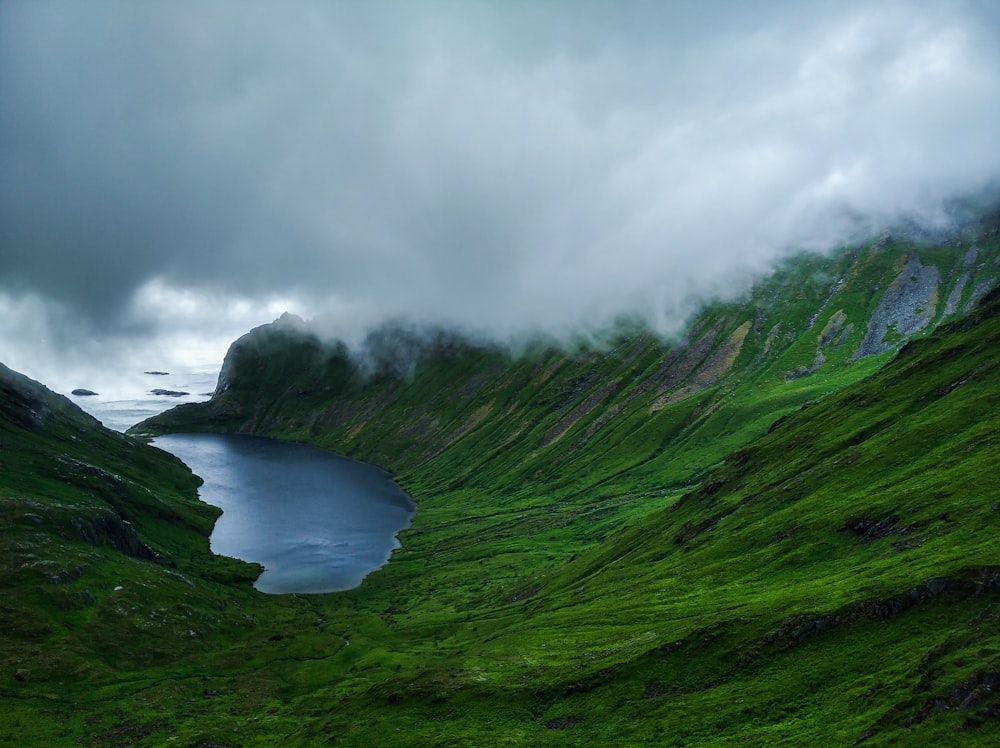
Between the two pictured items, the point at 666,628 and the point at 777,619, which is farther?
the point at 666,628

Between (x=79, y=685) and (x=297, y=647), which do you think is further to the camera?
(x=297, y=647)

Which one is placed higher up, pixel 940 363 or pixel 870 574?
pixel 940 363

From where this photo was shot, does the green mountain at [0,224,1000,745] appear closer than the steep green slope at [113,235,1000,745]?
No

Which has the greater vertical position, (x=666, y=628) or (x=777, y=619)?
(x=666, y=628)

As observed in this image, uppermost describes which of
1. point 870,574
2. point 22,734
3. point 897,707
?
point 22,734

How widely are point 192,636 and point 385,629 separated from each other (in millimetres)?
47860

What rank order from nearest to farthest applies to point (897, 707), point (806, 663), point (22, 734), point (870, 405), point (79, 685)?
point (897, 707)
point (806, 663)
point (22, 734)
point (79, 685)
point (870, 405)

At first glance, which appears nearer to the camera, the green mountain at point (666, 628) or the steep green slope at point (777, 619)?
the steep green slope at point (777, 619)

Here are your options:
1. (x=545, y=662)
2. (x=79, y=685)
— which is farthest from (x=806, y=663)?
(x=79, y=685)

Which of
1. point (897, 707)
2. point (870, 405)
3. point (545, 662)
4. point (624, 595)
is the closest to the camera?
point (897, 707)

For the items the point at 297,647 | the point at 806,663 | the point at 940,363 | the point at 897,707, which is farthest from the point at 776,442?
the point at 297,647

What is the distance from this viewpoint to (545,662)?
325ft

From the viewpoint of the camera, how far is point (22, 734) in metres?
114

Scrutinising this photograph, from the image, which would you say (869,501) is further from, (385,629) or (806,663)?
(385,629)
